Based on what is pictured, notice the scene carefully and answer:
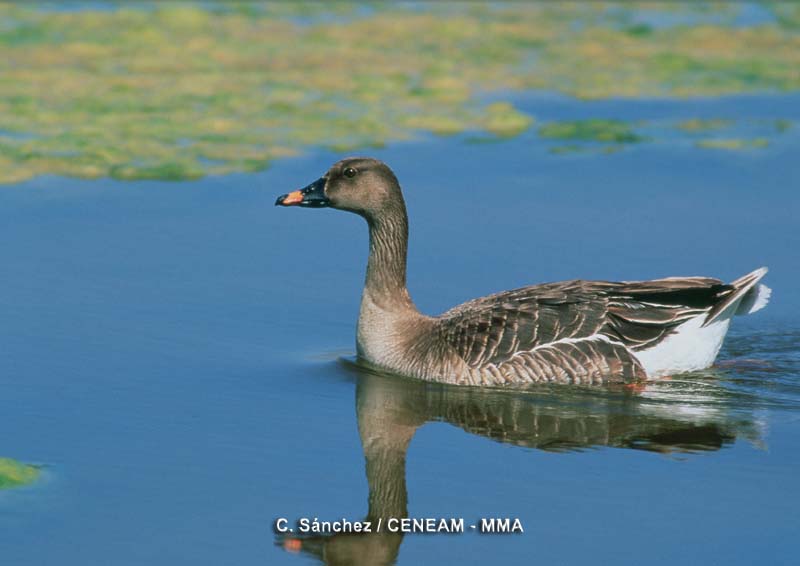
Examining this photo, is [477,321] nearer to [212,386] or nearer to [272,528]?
[212,386]

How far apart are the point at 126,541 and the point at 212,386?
2867mm

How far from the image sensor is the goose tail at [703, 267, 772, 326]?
1108 centimetres

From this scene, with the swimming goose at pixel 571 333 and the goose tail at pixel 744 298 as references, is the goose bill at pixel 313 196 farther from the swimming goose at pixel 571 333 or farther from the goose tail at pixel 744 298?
the goose tail at pixel 744 298

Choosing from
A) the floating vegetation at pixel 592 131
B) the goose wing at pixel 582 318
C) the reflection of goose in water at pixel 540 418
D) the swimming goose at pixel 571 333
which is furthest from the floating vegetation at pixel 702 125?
the reflection of goose in water at pixel 540 418

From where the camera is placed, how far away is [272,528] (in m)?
8.13

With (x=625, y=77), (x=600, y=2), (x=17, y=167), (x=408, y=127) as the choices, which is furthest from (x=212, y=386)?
(x=600, y=2)

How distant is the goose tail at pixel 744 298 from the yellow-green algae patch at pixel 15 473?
5.54m

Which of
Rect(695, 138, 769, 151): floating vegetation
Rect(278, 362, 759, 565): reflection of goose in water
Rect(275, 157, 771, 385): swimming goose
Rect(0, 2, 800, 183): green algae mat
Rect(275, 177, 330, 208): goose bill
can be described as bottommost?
Rect(278, 362, 759, 565): reflection of goose in water

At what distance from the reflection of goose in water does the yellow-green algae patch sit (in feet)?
7.12

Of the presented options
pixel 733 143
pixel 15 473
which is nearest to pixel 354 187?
pixel 15 473

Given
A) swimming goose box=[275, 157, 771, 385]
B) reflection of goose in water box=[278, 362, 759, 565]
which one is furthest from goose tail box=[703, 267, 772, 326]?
reflection of goose in water box=[278, 362, 759, 565]

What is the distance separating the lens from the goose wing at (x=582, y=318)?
11.1 metres

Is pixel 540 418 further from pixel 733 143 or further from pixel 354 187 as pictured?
pixel 733 143

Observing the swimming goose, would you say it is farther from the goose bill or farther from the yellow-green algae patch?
the yellow-green algae patch
